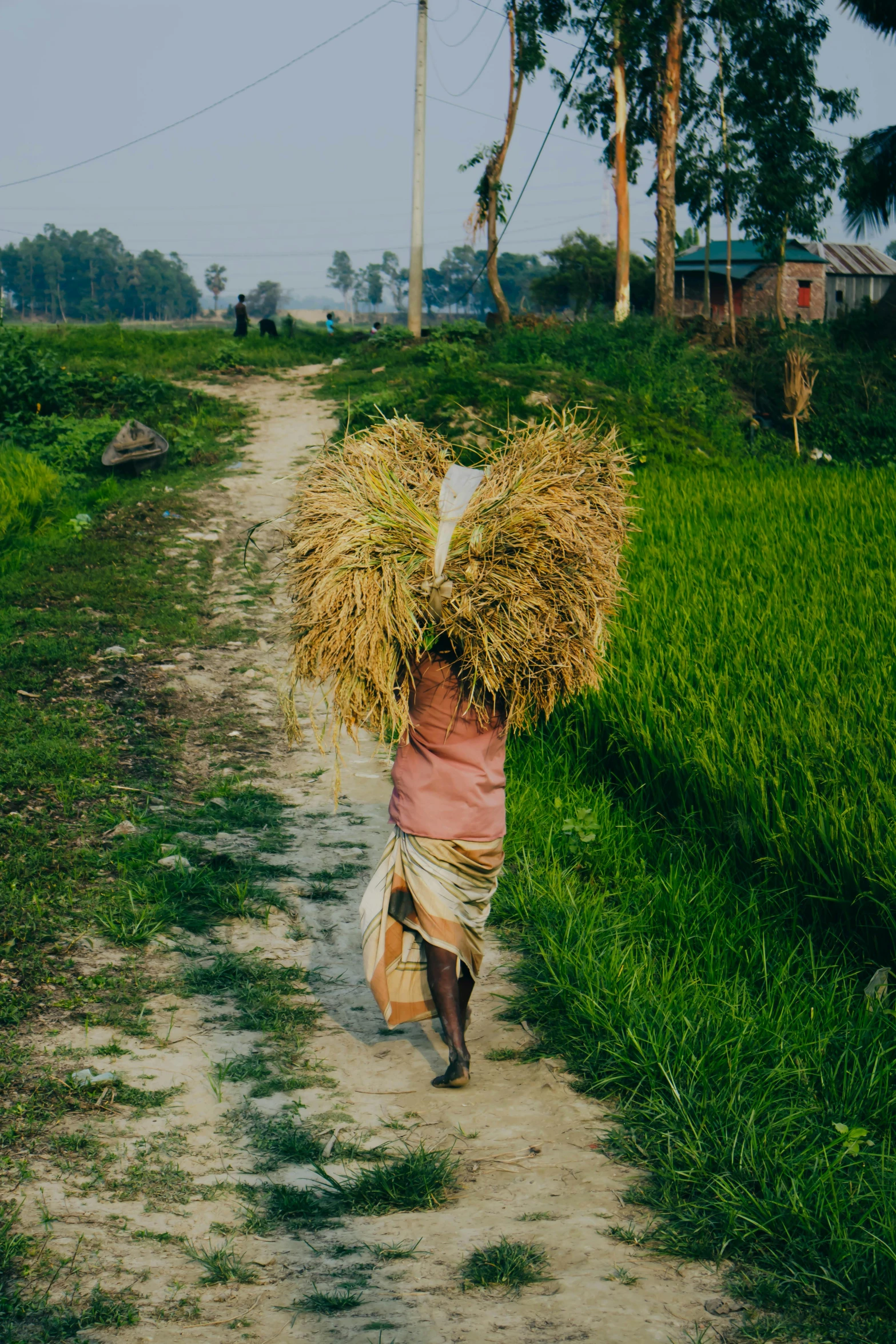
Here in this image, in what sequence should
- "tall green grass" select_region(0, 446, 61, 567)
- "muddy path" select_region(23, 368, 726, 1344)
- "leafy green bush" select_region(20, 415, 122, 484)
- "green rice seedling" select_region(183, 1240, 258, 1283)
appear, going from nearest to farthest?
"muddy path" select_region(23, 368, 726, 1344), "green rice seedling" select_region(183, 1240, 258, 1283), "tall green grass" select_region(0, 446, 61, 567), "leafy green bush" select_region(20, 415, 122, 484)

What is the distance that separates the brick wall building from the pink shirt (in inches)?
1496

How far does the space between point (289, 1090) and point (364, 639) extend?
134 cm

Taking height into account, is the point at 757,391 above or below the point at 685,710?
above

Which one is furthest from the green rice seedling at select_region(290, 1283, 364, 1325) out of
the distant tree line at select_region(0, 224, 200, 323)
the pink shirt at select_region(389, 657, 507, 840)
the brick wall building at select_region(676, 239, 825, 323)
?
the distant tree line at select_region(0, 224, 200, 323)

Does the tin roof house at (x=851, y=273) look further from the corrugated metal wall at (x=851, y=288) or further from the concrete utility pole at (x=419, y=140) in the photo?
the concrete utility pole at (x=419, y=140)

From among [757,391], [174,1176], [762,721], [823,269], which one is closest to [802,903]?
[762,721]

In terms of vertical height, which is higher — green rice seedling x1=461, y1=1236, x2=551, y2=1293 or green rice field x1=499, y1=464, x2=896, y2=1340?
green rice field x1=499, y1=464, x2=896, y2=1340

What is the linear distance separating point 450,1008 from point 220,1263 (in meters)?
0.97

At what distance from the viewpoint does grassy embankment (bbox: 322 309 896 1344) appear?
244 centimetres

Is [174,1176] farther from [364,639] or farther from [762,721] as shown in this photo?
[762,721]

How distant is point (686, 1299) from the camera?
2215 millimetres

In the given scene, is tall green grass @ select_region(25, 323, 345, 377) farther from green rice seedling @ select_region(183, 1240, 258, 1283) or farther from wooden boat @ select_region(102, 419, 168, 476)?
green rice seedling @ select_region(183, 1240, 258, 1283)

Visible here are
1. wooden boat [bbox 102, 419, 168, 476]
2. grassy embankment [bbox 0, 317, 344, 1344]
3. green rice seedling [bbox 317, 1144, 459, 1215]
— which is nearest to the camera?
green rice seedling [bbox 317, 1144, 459, 1215]

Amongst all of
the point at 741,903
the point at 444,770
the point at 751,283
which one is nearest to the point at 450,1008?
the point at 444,770
